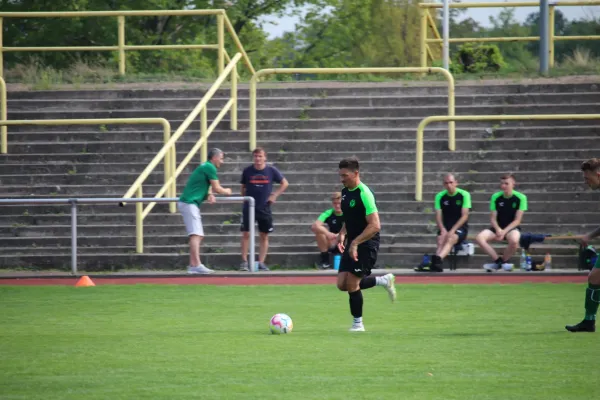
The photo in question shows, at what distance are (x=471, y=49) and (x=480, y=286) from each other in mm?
12900

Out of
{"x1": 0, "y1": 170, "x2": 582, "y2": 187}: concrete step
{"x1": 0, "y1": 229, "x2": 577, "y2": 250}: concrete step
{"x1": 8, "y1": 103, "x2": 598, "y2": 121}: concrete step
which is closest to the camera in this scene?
{"x1": 0, "y1": 229, "x2": 577, "y2": 250}: concrete step

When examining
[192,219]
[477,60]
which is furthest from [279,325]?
[477,60]

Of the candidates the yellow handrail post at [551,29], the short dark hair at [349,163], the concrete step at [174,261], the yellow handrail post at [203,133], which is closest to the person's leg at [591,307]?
the short dark hair at [349,163]

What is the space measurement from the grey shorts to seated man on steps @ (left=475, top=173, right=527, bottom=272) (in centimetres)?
454

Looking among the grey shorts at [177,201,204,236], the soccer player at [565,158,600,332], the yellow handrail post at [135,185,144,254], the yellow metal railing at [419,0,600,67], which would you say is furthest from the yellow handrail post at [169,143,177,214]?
the soccer player at [565,158,600,332]

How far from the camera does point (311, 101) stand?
2306 centimetres

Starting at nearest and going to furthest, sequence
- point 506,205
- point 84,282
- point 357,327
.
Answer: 1. point 357,327
2. point 84,282
3. point 506,205

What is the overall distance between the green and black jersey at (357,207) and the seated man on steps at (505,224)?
702cm

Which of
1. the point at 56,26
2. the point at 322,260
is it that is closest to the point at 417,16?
the point at 56,26

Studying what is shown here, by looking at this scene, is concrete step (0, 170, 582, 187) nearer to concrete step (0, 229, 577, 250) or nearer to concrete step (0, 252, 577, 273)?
concrete step (0, 229, 577, 250)

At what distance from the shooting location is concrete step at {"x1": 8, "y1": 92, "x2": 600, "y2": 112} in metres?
22.3

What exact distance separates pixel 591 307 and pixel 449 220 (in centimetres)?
744

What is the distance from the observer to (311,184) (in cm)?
2077

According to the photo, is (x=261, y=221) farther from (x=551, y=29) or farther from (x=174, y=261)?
(x=551, y=29)
